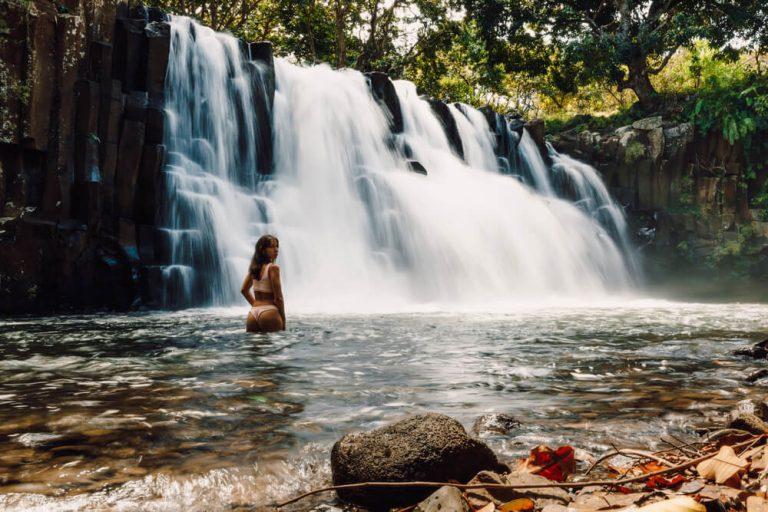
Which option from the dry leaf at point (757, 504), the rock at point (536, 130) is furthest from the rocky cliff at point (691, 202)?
the dry leaf at point (757, 504)

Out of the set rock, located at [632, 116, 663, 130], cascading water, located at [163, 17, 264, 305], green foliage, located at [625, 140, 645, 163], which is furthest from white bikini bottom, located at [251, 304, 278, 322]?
rock, located at [632, 116, 663, 130]

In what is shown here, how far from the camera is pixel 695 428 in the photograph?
3.38 meters

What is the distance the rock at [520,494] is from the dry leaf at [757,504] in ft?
1.98

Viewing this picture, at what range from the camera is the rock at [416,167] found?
18.8 metres

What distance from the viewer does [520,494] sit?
89.7 inches

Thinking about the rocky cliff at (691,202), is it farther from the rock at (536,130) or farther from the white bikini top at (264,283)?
the white bikini top at (264,283)

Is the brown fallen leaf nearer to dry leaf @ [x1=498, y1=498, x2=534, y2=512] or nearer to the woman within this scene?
dry leaf @ [x1=498, y1=498, x2=534, y2=512]

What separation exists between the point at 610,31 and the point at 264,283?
982 inches

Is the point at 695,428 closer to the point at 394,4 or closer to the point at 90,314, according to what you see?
the point at 90,314

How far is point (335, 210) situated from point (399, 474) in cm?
1450

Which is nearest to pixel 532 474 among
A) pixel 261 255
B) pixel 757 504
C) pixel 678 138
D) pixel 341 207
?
pixel 757 504

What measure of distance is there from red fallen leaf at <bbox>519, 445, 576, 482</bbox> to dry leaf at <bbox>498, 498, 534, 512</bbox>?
16.2 inches

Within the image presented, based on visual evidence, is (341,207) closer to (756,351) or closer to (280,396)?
(756,351)

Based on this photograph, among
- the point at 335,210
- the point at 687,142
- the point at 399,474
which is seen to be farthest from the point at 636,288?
the point at 399,474
